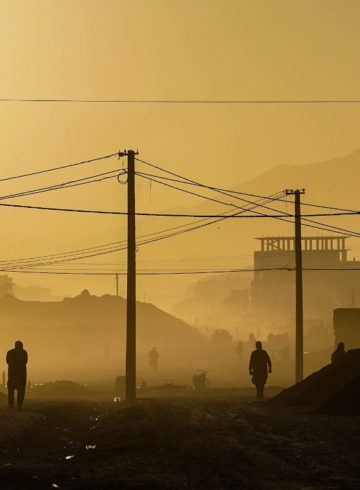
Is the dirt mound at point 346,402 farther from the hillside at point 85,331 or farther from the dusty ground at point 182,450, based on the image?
the hillside at point 85,331

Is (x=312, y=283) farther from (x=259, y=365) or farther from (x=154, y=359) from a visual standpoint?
(x=259, y=365)

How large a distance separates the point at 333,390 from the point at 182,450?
1201 cm

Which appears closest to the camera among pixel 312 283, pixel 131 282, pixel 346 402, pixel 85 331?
pixel 346 402

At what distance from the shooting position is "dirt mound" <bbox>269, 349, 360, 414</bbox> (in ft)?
90.4

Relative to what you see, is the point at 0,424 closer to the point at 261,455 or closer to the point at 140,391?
the point at 261,455

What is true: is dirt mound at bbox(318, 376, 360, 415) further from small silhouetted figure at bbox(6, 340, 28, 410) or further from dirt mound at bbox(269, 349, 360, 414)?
small silhouetted figure at bbox(6, 340, 28, 410)

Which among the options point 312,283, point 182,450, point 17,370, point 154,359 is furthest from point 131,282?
point 312,283

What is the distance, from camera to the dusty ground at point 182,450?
15.1 meters

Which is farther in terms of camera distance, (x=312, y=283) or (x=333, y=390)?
(x=312, y=283)

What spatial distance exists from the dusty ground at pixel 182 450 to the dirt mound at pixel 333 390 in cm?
96

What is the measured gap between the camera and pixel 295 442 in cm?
1936

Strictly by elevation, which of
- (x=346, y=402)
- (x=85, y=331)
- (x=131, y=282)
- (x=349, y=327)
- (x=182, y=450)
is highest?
(x=131, y=282)

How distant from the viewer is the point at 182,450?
18312mm

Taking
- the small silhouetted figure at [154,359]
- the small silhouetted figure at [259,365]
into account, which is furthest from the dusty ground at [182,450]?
the small silhouetted figure at [154,359]
